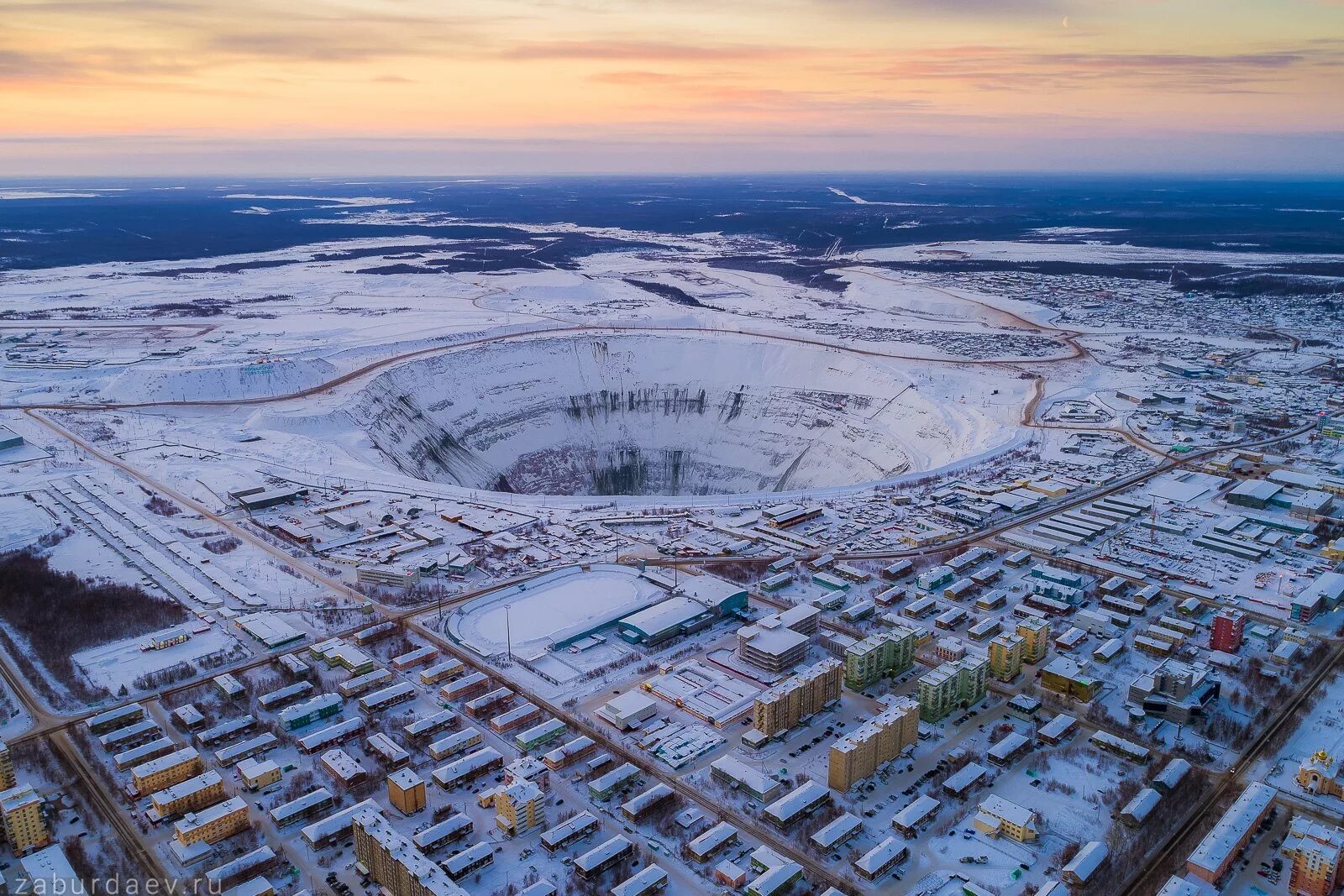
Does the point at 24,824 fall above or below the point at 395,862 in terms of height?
below

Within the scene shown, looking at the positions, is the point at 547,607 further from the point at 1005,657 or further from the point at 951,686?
the point at 1005,657

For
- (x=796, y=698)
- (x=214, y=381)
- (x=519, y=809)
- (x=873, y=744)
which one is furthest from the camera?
(x=214, y=381)

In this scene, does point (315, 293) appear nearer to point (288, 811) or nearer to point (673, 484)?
point (673, 484)

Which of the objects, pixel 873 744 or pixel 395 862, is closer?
pixel 395 862

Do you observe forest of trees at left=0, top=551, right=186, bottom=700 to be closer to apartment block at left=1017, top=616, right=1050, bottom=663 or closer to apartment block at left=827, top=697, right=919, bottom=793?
apartment block at left=827, top=697, right=919, bottom=793

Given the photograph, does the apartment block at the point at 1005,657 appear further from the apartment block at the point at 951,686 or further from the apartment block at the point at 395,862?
the apartment block at the point at 395,862

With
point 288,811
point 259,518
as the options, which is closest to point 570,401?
point 259,518

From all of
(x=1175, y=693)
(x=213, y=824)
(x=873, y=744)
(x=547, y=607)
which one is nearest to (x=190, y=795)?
(x=213, y=824)

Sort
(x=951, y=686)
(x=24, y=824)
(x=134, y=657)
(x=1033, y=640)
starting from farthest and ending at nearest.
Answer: (x=134, y=657), (x=1033, y=640), (x=951, y=686), (x=24, y=824)
